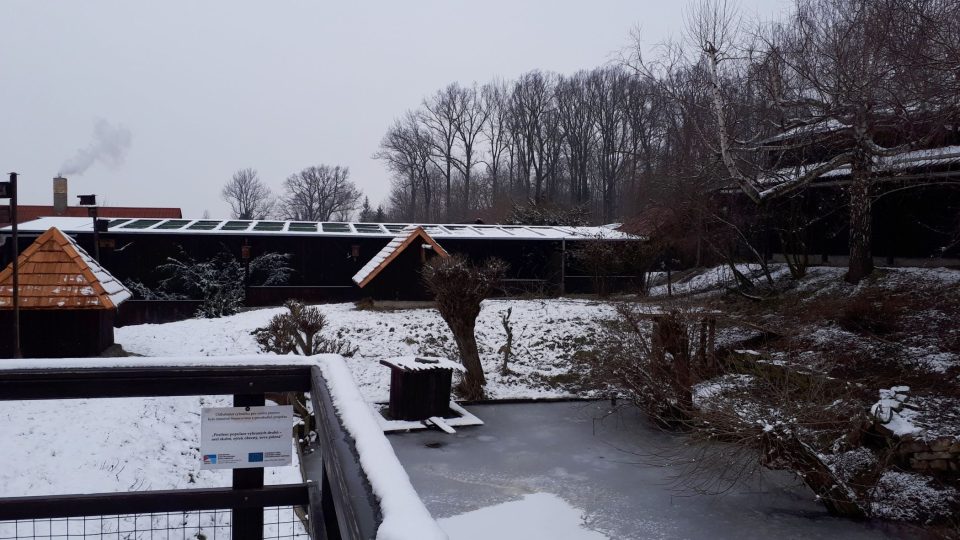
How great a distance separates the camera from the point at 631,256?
67.7ft

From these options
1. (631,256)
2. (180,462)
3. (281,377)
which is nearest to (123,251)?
(180,462)

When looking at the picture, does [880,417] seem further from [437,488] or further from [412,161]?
[412,161]

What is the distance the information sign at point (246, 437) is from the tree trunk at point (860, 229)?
15079mm

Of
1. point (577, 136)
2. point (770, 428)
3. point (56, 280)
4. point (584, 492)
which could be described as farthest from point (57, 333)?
point (577, 136)

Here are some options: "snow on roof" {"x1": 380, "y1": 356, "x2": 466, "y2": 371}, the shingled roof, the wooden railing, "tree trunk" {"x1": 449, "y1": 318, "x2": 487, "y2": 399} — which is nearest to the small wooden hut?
"tree trunk" {"x1": 449, "y1": 318, "x2": 487, "y2": 399}

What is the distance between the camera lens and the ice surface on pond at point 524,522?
22.7 feet

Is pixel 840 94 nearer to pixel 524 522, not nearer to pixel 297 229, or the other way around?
pixel 524 522

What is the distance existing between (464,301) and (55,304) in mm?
6592

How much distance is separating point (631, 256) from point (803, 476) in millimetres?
13249

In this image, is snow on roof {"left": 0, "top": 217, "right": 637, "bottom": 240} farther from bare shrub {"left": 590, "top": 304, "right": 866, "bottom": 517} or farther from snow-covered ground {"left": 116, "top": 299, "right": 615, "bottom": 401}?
bare shrub {"left": 590, "top": 304, "right": 866, "bottom": 517}

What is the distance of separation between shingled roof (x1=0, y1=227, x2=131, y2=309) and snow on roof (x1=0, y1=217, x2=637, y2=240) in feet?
26.9

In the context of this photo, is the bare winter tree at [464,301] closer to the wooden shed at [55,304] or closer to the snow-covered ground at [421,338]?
the snow-covered ground at [421,338]

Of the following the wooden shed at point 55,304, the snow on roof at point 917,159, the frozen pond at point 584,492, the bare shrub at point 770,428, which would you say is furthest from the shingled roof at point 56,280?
the snow on roof at point 917,159

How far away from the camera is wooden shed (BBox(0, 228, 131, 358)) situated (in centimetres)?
1129
